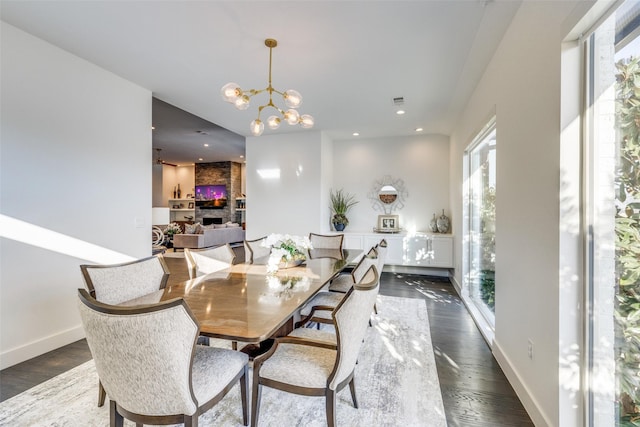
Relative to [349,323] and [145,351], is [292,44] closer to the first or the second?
[349,323]

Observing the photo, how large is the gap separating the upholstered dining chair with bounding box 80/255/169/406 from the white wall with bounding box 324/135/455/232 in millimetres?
4609

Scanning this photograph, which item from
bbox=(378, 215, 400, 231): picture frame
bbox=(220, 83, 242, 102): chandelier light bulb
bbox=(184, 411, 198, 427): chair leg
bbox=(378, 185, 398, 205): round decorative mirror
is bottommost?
Result: bbox=(184, 411, 198, 427): chair leg

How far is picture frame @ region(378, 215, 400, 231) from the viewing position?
5.96 metres

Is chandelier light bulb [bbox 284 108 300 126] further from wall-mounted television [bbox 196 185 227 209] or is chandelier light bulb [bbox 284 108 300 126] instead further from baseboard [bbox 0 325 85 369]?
wall-mounted television [bbox 196 185 227 209]

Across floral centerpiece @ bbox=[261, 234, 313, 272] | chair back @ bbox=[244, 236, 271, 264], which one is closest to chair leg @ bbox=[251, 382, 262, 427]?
floral centerpiece @ bbox=[261, 234, 313, 272]

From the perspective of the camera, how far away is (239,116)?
4707 millimetres

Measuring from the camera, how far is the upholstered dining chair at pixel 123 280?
1.83m

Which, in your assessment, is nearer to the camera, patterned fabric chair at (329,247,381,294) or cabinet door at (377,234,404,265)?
patterned fabric chair at (329,247,381,294)

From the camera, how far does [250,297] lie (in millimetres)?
1837

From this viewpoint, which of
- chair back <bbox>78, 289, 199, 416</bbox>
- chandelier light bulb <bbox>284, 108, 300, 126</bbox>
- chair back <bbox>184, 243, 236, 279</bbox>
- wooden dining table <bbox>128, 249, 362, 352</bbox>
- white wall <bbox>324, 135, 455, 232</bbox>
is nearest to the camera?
chair back <bbox>78, 289, 199, 416</bbox>

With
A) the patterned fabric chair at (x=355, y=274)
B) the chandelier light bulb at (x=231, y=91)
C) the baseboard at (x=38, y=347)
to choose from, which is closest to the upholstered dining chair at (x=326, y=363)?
the patterned fabric chair at (x=355, y=274)

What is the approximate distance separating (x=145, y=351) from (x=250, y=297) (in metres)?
0.76

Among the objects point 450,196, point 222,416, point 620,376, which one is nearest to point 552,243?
point 620,376

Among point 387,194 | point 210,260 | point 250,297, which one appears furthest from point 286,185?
point 250,297
